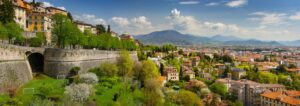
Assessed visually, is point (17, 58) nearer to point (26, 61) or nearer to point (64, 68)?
point (26, 61)

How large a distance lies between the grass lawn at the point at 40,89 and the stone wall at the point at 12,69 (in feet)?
2.63

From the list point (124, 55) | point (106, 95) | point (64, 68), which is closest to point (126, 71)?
point (124, 55)

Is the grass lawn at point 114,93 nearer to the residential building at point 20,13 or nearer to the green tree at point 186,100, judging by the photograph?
the green tree at point 186,100

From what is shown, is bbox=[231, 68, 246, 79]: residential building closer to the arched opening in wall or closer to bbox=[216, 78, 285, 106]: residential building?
bbox=[216, 78, 285, 106]: residential building

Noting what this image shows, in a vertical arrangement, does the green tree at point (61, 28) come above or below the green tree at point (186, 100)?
above

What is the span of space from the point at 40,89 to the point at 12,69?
181 inches

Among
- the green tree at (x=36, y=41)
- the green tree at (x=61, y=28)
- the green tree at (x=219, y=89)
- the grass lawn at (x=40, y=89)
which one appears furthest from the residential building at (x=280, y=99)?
the green tree at (x=36, y=41)

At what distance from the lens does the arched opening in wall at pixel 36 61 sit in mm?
42084

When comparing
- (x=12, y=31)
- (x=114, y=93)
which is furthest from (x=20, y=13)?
(x=114, y=93)

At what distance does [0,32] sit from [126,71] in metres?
18.5

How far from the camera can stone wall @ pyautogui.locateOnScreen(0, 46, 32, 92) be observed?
3123cm

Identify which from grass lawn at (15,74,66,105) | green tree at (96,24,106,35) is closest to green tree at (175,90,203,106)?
grass lawn at (15,74,66,105)

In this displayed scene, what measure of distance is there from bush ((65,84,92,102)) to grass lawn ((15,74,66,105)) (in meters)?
0.82

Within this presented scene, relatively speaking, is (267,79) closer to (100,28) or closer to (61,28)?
(100,28)
